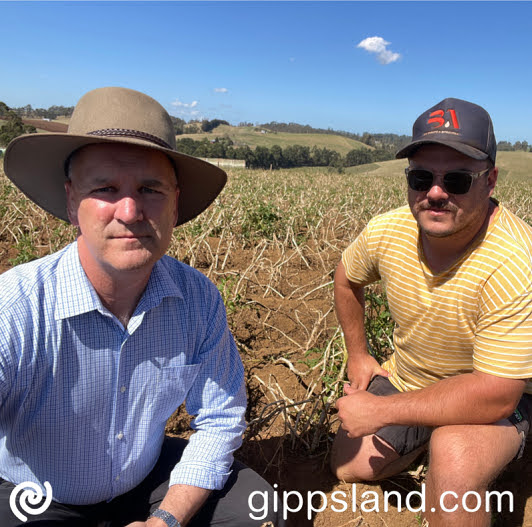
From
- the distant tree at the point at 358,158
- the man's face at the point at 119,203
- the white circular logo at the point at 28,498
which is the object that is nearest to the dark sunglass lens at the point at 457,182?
the man's face at the point at 119,203

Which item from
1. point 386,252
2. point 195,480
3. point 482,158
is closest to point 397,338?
point 386,252

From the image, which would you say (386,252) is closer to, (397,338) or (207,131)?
(397,338)

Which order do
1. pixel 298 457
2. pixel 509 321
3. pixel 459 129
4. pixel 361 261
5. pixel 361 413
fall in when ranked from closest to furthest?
pixel 509 321, pixel 459 129, pixel 361 413, pixel 361 261, pixel 298 457

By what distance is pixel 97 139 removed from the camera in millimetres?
1174

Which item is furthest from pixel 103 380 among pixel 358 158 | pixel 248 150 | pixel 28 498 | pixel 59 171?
pixel 358 158

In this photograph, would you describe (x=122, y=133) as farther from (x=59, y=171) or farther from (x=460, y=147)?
(x=460, y=147)

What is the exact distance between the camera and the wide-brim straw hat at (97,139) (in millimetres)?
1216

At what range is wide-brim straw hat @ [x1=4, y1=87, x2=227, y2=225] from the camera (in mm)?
1216

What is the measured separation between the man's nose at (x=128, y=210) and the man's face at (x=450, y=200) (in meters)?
1.08

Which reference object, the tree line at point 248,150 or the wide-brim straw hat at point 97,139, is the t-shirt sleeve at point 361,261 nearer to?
the wide-brim straw hat at point 97,139

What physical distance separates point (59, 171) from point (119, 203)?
34cm

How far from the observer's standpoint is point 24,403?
1.25 m

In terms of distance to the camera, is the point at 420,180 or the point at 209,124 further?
the point at 209,124

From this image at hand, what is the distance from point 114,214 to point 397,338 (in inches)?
55.1
